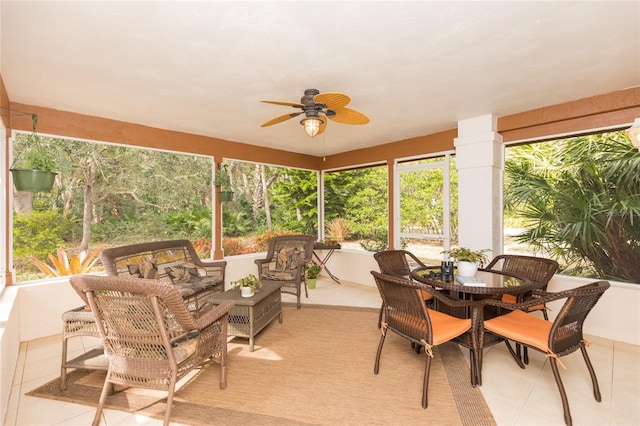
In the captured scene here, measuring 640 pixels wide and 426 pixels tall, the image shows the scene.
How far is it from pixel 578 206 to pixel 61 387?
525cm

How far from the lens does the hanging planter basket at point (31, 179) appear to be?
2.38 meters

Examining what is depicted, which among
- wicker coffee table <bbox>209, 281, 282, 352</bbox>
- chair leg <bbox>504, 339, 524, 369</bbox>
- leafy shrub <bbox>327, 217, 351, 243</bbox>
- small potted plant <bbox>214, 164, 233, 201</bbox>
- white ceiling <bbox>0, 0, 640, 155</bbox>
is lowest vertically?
chair leg <bbox>504, 339, 524, 369</bbox>

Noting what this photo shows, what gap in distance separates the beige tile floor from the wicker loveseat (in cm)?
86

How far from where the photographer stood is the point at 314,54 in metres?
2.28

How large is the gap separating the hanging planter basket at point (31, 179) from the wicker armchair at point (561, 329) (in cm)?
366

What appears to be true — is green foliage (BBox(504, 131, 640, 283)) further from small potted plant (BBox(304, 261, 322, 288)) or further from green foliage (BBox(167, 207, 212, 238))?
green foliage (BBox(167, 207, 212, 238))

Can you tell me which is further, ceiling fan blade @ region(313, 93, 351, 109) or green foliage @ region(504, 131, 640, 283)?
green foliage @ region(504, 131, 640, 283)

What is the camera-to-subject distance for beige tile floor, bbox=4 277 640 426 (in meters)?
2.03

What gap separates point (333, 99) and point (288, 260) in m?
2.94

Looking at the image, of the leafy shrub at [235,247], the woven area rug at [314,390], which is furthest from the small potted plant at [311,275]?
the woven area rug at [314,390]

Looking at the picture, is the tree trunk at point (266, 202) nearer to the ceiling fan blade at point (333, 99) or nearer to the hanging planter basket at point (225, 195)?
the hanging planter basket at point (225, 195)

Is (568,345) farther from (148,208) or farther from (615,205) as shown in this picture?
(148,208)

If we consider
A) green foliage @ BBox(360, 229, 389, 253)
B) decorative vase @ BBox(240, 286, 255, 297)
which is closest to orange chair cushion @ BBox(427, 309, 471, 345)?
decorative vase @ BBox(240, 286, 255, 297)

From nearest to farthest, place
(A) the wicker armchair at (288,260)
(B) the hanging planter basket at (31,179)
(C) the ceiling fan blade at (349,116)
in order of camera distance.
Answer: (B) the hanging planter basket at (31,179) → (C) the ceiling fan blade at (349,116) → (A) the wicker armchair at (288,260)
